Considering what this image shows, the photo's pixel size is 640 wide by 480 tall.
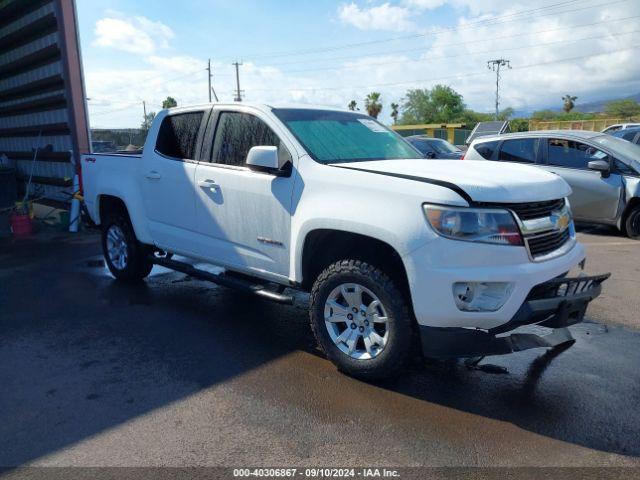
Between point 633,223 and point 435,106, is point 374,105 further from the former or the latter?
point 633,223

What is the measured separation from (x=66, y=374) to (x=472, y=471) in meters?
2.93

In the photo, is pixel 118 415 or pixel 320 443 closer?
pixel 320 443

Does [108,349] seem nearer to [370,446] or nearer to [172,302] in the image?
[172,302]

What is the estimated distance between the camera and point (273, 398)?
144 inches

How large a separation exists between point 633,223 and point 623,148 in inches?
50.9

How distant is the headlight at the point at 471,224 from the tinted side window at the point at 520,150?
6.68 m

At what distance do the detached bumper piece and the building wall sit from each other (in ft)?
30.7

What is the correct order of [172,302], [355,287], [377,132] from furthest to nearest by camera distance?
1. [172,302]
2. [377,132]
3. [355,287]

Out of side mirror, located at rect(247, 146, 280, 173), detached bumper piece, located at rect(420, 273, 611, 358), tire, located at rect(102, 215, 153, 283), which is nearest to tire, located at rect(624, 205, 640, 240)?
detached bumper piece, located at rect(420, 273, 611, 358)

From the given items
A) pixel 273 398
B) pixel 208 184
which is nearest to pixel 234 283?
pixel 208 184

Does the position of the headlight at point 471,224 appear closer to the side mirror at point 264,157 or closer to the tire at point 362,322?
the tire at point 362,322

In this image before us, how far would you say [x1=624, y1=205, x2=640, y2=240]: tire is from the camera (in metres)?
8.52

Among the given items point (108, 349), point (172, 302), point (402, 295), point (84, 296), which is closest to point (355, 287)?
point (402, 295)

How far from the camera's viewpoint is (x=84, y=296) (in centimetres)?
610
